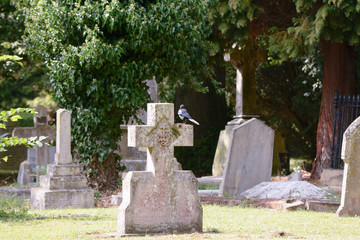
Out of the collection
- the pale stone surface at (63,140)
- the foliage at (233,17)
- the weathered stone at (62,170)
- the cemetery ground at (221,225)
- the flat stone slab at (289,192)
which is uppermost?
the foliage at (233,17)

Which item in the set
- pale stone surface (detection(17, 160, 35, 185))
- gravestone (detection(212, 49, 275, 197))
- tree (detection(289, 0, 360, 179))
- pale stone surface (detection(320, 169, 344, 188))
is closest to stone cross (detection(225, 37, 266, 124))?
tree (detection(289, 0, 360, 179))

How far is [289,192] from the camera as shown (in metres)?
11.9

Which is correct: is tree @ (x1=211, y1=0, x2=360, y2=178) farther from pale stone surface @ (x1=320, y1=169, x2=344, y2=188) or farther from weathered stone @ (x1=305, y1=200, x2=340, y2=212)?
weathered stone @ (x1=305, y1=200, x2=340, y2=212)

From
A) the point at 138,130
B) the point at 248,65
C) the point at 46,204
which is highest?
the point at 248,65

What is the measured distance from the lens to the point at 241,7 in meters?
15.0

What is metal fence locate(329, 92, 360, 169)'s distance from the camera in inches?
621

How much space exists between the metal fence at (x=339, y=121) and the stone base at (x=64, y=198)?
22.1 feet

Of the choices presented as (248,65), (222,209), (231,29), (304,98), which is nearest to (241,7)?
(231,29)

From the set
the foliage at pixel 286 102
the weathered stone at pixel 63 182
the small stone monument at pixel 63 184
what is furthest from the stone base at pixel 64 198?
the foliage at pixel 286 102

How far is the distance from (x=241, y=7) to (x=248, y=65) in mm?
4106

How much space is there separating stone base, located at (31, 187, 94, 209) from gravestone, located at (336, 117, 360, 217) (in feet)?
16.3

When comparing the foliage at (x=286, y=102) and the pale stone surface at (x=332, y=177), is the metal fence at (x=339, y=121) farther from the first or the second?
the foliage at (x=286, y=102)

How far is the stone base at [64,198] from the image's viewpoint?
1196cm

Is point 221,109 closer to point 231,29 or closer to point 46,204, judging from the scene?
point 231,29
